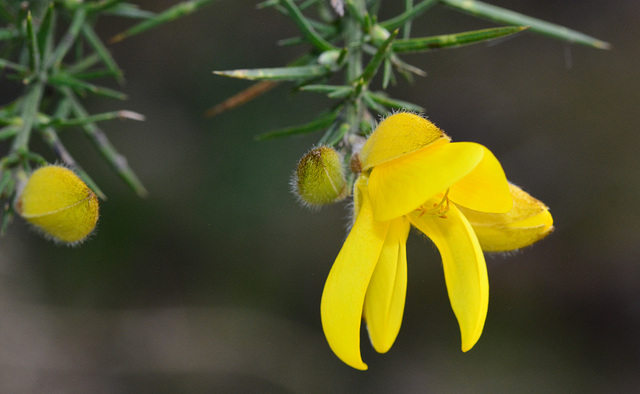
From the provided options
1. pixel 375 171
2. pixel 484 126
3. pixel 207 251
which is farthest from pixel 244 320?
pixel 375 171

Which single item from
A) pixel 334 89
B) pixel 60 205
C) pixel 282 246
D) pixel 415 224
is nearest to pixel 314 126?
pixel 334 89

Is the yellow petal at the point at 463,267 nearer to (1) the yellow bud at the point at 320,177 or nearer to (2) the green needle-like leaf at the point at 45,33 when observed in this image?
(1) the yellow bud at the point at 320,177

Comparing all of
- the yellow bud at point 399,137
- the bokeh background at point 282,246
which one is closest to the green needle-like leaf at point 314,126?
the yellow bud at point 399,137

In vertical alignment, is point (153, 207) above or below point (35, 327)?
above

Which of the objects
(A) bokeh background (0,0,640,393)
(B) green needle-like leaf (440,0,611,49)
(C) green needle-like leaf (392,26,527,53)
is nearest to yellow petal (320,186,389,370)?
(C) green needle-like leaf (392,26,527,53)

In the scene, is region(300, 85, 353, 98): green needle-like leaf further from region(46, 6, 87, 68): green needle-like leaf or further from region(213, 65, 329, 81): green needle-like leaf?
region(46, 6, 87, 68): green needle-like leaf

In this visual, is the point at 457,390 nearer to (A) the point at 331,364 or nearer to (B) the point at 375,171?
(A) the point at 331,364

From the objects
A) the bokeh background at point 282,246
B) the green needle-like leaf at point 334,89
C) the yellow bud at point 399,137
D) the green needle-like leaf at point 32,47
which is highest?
the green needle-like leaf at point 32,47
